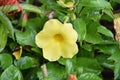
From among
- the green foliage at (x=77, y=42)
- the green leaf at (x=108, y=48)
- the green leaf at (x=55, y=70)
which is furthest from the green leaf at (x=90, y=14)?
the green leaf at (x=55, y=70)

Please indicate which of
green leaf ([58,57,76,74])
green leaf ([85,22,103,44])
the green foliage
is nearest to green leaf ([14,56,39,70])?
the green foliage

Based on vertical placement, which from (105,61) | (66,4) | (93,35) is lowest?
(105,61)

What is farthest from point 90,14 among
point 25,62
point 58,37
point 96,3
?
point 25,62

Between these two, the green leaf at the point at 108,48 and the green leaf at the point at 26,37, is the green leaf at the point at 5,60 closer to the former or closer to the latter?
the green leaf at the point at 26,37

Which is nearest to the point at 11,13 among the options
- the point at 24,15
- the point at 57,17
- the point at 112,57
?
the point at 24,15

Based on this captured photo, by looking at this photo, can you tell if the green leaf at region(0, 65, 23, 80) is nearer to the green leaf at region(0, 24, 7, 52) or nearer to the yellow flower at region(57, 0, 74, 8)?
the green leaf at region(0, 24, 7, 52)

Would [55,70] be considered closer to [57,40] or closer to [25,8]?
[57,40]
